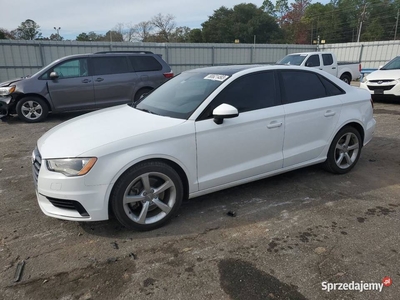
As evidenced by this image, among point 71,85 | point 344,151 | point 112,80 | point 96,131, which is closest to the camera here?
point 96,131

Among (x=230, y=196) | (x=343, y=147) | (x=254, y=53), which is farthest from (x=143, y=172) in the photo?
(x=254, y=53)

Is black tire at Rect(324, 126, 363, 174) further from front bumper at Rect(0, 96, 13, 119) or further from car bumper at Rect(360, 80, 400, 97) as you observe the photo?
front bumper at Rect(0, 96, 13, 119)

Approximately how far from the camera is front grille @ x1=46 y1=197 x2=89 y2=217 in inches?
116

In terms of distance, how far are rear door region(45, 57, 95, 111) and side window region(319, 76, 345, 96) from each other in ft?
21.3

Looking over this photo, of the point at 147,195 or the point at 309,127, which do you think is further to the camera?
the point at 309,127

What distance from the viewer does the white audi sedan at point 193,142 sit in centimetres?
294

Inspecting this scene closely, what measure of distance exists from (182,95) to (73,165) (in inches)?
61.1

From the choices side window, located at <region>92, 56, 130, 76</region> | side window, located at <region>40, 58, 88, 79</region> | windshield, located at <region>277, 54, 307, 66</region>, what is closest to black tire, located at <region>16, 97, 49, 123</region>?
side window, located at <region>40, 58, 88, 79</region>

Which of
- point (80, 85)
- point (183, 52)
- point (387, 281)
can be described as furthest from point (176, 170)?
point (183, 52)

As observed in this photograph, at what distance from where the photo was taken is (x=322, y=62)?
1377 centimetres

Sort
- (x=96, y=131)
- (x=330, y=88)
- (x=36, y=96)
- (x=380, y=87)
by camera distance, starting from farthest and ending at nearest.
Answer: (x=380, y=87), (x=36, y=96), (x=330, y=88), (x=96, y=131)

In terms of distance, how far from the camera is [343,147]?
4.56 metres

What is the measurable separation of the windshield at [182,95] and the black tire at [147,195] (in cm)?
67

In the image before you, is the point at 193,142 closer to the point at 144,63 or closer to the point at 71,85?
the point at 71,85
